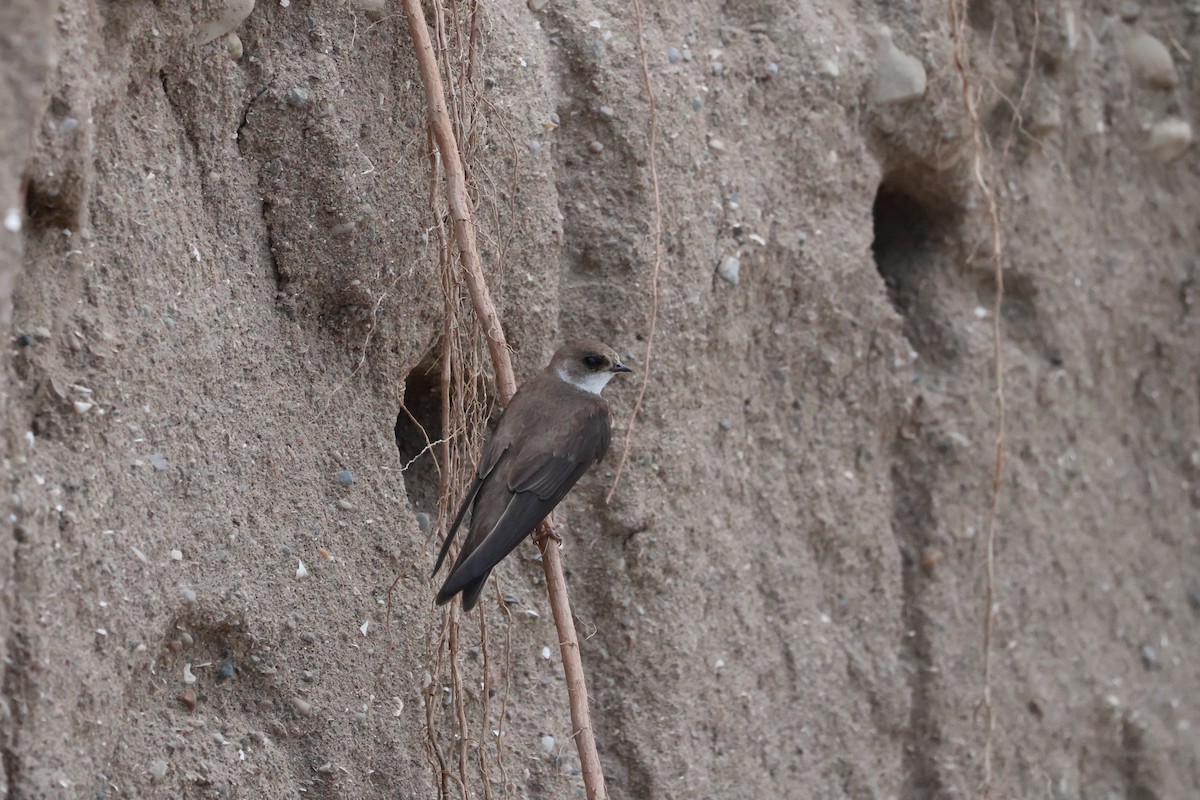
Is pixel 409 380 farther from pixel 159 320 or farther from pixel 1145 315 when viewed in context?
pixel 1145 315

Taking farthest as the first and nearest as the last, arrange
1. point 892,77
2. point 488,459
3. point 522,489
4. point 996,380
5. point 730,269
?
point 996,380
point 892,77
point 730,269
point 488,459
point 522,489

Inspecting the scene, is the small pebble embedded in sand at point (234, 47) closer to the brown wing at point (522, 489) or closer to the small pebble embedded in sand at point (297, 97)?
the small pebble embedded in sand at point (297, 97)

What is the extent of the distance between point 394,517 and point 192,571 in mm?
527

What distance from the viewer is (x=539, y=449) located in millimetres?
3059

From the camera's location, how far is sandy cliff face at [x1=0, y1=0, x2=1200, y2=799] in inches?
96.6

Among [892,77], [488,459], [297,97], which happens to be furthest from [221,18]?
[892,77]

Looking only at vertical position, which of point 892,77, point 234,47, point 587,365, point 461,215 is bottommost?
point 587,365

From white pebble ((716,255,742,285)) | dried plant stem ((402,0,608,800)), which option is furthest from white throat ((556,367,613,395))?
white pebble ((716,255,742,285))

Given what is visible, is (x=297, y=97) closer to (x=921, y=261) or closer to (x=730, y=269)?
(x=730, y=269)

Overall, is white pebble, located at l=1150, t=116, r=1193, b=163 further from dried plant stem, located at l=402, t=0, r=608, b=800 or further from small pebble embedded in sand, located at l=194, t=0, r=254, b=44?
small pebble embedded in sand, located at l=194, t=0, r=254, b=44

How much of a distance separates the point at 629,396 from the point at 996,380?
4.48 feet

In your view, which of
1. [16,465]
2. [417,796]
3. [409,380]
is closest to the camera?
[16,465]

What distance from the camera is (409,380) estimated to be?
11.1 ft

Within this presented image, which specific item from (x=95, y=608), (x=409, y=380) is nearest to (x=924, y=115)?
(x=409, y=380)
